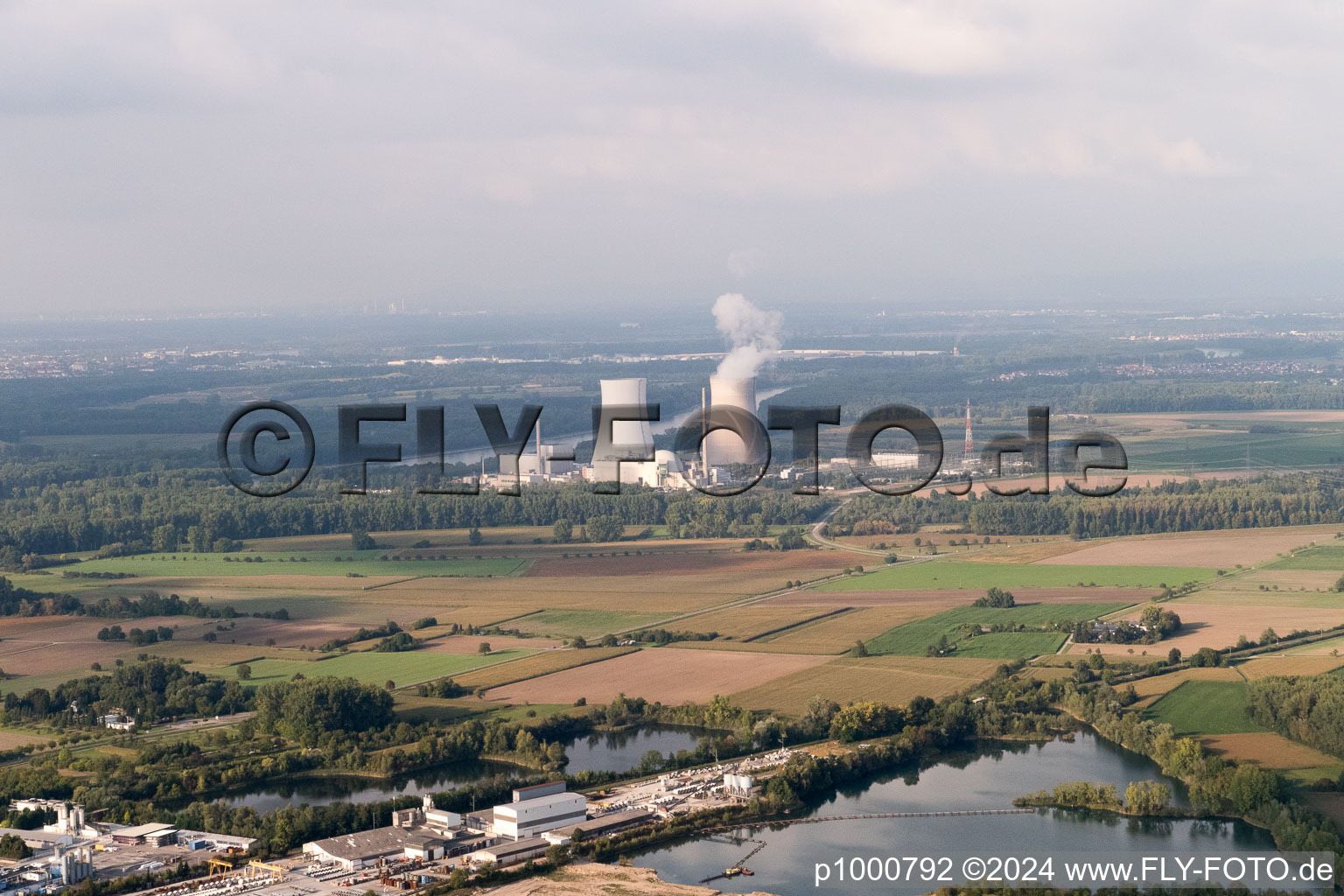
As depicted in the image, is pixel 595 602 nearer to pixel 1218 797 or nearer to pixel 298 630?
pixel 298 630

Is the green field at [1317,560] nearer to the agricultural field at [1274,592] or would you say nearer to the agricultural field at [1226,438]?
the agricultural field at [1274,592]

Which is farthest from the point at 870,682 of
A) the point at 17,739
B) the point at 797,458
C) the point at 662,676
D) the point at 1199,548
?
the point at 797,458

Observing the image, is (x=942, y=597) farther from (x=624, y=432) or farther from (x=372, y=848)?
(x=624, y=432)

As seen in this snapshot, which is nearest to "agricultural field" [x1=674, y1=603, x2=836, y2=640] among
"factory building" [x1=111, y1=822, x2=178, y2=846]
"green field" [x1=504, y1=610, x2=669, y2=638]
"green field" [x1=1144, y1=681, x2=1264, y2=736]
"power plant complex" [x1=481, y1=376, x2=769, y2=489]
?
"green field" [x1=504, y1=610, x2=669, y2=638]

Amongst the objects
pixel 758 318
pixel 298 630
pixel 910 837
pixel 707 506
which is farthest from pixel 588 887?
pixel 758 318

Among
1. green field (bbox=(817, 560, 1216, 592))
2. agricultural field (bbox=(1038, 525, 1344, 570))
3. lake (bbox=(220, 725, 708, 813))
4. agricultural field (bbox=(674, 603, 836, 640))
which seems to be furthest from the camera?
agricultural field (bbox=(1038, 525, 1344, 570))

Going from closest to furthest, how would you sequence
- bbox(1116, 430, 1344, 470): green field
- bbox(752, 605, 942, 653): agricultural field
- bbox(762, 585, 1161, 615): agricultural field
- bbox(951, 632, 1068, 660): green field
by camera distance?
1. bbox(951, 632, 1068, 660): green field
2. bbox(752, 605, 942, 653): agricultural field
3. bbox(762, 585, 1161, 615): agricultural field
4. bbox(1116, 430, 1344, 470): green field

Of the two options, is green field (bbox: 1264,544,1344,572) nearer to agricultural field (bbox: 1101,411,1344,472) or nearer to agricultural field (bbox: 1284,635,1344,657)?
agricultural field (bbox: 1284,635,1344,657)
